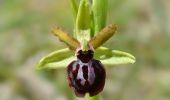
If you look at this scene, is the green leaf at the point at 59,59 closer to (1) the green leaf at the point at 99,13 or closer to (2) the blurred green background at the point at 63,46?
(1) the green leaf at the point at 99,13

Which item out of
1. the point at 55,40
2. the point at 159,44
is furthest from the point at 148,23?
the point at 55,40

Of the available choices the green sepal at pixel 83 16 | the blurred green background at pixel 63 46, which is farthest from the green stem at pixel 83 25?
the blurred green background at pixel 63 46

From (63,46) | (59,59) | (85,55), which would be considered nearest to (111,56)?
(85,55)

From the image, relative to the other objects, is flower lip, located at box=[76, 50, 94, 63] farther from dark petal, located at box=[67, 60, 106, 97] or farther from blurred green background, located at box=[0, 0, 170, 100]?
blurred green background, located at box=[0, 0, 170, 100]

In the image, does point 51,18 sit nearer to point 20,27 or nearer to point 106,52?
point 20,27

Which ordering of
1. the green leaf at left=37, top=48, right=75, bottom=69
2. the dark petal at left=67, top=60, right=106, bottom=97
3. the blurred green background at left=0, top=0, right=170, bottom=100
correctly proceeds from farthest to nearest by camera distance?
the blurred green background at left=0, top=0, right=170, bottom=100
the green leaf at left=37, top=48, right=75, bottom=69
the dark petal at left=67, top=60, right=106, bottom=97

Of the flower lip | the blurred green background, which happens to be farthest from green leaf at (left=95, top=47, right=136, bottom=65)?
the blurred green background

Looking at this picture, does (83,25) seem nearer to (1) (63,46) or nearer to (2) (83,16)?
(2) (83,16)
